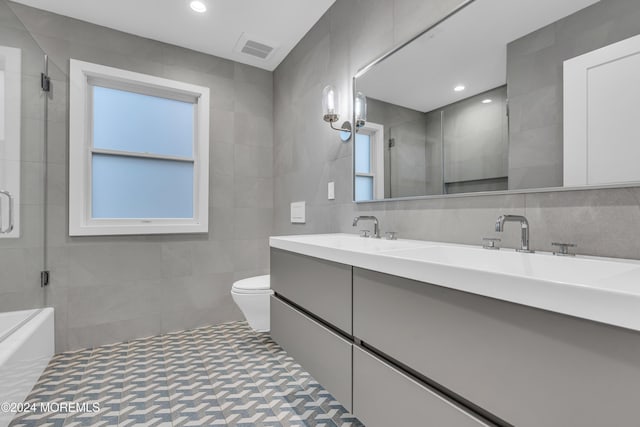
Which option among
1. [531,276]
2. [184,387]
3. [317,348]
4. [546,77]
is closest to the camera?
[531,276]

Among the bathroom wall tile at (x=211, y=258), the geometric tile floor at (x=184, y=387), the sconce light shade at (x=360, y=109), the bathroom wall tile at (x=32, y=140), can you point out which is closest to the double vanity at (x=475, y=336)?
the geometric tile floor at (x=184, y=387)

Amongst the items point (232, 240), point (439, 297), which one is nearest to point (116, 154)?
point (232, 240)

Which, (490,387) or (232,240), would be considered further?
(232,240)

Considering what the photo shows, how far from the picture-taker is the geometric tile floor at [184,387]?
1408 mm

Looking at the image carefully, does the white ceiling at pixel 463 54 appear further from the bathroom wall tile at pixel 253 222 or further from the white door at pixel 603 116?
the bathroom wall tile at pixel 253 222

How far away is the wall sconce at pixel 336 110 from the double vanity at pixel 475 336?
3.13ft

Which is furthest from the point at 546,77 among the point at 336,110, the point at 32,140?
the point at 32,140

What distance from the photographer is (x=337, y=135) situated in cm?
207

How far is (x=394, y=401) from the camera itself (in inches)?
34.5

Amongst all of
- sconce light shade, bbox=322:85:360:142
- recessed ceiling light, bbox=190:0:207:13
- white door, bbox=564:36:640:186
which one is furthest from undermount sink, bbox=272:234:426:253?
recessed ceiling light, bbox=190:0:207:13

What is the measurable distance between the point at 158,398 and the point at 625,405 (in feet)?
6.05

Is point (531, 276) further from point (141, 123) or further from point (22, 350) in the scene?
point (141, 123)

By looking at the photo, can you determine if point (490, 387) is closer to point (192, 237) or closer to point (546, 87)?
point (546, 87)

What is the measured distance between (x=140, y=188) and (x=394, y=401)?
2450 millimetres
